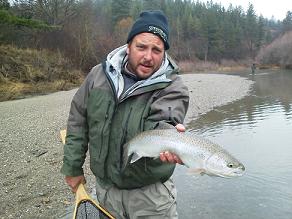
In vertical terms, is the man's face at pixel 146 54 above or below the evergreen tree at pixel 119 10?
below

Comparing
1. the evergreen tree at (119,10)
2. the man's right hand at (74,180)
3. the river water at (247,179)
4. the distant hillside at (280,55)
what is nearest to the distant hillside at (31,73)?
the river water at (247,179)

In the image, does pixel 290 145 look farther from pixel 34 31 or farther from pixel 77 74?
pixel 34 31

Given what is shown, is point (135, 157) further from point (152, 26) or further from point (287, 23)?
point (287, 23)

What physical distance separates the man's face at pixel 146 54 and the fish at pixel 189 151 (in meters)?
0.62

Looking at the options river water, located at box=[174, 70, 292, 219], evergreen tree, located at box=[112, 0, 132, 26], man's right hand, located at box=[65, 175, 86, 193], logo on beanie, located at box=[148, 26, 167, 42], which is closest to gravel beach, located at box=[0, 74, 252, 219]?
river water, located at box=[174, 70, 292, 219]

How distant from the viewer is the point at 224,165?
9.00ft

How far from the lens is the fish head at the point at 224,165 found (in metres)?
2.74

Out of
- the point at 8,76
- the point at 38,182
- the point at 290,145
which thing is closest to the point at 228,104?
the point at 290,145

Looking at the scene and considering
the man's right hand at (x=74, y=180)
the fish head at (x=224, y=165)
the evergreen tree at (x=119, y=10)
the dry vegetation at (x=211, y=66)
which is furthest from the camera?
the evergreen tree at (x=119, y=10)

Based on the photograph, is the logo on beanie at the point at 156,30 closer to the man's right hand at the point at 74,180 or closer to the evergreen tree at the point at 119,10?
the man's right hand at the point at 74,180

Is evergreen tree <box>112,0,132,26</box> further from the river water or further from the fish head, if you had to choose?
the fish head

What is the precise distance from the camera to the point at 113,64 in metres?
3.55

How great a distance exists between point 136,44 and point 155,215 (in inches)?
62.3

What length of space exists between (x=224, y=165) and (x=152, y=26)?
4.84 ft
